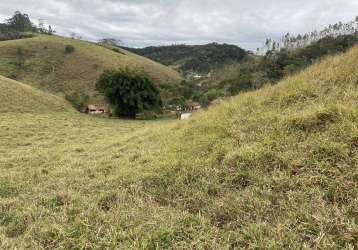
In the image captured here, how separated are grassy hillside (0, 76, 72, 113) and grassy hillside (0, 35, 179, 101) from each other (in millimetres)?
26966

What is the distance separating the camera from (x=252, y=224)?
118 inches

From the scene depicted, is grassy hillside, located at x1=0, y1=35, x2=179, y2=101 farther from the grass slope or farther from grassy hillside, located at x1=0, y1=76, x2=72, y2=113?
the grass slope

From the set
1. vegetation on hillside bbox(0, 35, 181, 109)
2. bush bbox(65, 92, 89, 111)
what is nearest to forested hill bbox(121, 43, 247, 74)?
vegetation on hillside bbox(0, 35, 181, 109)

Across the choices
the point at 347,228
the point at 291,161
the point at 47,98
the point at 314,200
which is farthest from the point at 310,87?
the point at 47,98

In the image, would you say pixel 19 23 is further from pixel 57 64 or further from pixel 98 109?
pixel 98 109

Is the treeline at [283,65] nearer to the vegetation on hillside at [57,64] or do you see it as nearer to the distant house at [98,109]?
the distant house at [98,109]

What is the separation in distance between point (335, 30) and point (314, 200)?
108 m

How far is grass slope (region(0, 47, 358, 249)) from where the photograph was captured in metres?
2.96

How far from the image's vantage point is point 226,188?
3.86 metres

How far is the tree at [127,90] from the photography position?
37.2 meters

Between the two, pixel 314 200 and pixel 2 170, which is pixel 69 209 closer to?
pixel 314 200

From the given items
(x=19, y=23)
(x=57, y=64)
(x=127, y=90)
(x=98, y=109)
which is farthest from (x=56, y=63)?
(x=19, y=23)

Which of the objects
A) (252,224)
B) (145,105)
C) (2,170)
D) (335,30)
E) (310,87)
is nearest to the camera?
(252,224)

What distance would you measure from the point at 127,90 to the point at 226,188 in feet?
114
